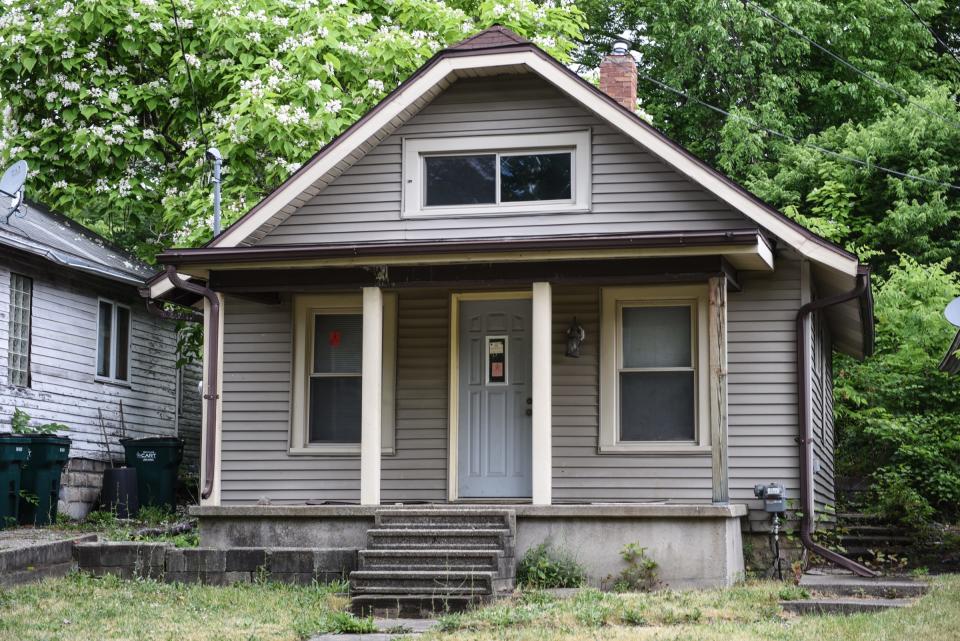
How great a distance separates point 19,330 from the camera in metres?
17.5

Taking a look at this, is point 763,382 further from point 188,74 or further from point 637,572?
point 188,74

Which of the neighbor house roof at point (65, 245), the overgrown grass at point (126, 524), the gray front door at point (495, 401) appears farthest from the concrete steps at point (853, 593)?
the neighbor house roof at point (65, 245)

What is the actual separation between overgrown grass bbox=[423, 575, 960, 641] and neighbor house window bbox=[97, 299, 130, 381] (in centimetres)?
1086

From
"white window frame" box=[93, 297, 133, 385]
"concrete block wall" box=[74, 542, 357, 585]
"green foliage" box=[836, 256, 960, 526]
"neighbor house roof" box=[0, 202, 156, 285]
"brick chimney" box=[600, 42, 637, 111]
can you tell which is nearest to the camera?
"concrete block wall" box=[74, 542, 357, 585]

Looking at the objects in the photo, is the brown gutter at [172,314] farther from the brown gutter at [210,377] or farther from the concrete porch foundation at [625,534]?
the concrete porch foundation at [625,534]

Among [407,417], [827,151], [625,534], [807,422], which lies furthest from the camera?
[827,151]

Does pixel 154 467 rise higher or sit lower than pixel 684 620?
higher

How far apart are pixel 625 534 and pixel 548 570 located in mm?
781

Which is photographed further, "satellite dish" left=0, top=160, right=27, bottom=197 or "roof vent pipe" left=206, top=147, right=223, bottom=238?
A: "satellite dish" left=0, top=160, right=27, bottom=197

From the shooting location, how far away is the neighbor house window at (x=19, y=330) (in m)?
17.3

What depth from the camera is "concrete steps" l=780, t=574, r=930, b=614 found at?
400 inches

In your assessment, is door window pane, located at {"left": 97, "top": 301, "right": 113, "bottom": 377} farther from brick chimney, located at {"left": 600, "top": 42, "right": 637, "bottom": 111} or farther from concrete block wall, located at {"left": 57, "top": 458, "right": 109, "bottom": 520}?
brick chimney, located at {"left": 600, "top": 42, "right": 637, "bottom": 111}

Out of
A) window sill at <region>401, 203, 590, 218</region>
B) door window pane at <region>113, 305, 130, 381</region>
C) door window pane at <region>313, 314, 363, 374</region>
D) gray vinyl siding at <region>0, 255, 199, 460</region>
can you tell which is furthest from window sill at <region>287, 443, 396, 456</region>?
door window pane at <region>113, 305, 130, 381</region>

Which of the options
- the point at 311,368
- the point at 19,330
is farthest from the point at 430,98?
the point at 19,330
